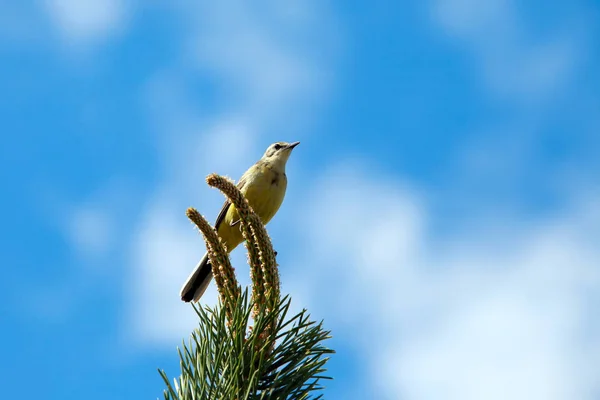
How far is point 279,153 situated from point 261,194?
1.30m

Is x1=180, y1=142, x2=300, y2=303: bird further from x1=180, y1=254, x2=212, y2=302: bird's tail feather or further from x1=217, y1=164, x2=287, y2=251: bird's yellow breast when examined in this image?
x1=180, y1=254, x2=212, y2=302: bird's tail feather

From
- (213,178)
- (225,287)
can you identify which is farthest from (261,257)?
(213,178)

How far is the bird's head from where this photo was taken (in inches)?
372

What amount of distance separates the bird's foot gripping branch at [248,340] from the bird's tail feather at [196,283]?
4.46 metres

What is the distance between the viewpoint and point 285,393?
2867 millimetres

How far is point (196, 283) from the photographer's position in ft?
25.7

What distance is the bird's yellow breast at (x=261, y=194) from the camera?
28.3ft

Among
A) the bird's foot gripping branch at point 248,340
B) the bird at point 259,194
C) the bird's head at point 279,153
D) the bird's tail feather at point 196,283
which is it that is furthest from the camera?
the bird's head at point 279,153

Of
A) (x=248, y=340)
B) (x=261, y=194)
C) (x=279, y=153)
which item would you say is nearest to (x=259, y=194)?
(x=261, y=194)

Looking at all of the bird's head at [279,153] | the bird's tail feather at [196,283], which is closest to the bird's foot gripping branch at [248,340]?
the bird's tail feather at [196,283]

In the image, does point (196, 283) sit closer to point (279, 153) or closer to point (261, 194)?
point (261, 194)

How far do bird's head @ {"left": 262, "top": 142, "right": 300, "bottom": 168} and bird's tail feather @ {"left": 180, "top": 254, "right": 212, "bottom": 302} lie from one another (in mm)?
2162

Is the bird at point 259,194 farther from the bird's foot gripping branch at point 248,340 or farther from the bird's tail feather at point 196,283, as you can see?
the bird's foot gripping branch at point 248,340

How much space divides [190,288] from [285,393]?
202 inches
